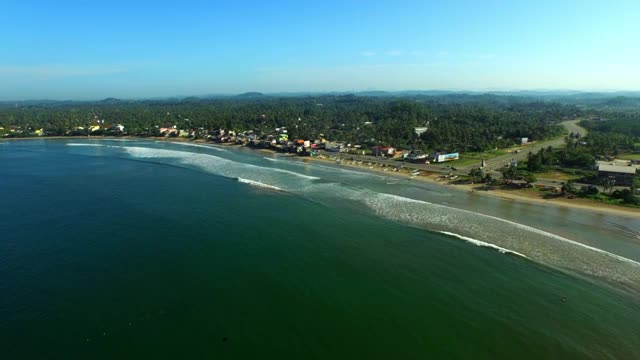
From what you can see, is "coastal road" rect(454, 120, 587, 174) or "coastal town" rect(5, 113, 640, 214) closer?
"coastal town" rect(5, 113, 640, 214)

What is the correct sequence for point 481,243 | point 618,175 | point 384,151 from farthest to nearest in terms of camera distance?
point 384,151, point 618,175, point 481,243

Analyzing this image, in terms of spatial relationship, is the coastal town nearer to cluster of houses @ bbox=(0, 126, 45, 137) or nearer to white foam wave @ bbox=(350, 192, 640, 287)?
cluster of houses @ bbox=(0, 126, 45, 137)

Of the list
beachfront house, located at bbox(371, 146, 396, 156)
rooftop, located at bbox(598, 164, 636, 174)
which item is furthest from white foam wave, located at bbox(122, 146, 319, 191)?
rooftop, located at bbox(598, 164, 636, 174)

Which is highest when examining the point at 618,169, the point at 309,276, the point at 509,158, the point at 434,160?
the point at 618,169

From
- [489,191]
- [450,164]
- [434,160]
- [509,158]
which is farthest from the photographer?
[509,158]

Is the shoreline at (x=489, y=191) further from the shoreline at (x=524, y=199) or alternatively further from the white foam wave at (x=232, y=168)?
the white foam wave at (x=232, y=168)

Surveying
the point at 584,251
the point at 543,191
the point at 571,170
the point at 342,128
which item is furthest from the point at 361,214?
the point at 342,128

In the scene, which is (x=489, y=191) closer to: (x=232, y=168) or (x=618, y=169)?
(x=618, y=169)

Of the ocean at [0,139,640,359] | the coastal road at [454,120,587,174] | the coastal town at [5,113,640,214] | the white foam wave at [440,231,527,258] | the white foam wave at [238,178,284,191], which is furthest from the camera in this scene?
the coastal road at [454,120,587,174]

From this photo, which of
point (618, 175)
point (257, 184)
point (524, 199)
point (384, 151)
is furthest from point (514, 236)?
point (384, 151)

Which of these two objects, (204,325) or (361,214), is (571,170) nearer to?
(361,214)
